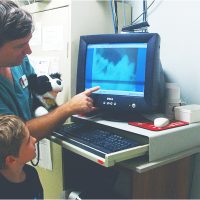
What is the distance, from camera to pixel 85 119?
1416 mm

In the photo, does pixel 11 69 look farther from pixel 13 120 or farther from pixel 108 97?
pixel 108 97

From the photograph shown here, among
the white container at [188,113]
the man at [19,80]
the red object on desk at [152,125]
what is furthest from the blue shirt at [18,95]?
the white container at [188,113]

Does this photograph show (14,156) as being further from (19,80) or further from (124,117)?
(124,117)

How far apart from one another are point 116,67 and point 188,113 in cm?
37

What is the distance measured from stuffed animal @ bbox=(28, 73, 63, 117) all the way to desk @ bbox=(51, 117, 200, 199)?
9.4 inches

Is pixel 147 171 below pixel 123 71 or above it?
below

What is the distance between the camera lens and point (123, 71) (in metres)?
1.33

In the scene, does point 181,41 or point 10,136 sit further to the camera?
point 181,41

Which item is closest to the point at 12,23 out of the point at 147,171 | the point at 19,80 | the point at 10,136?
the point at 19,80

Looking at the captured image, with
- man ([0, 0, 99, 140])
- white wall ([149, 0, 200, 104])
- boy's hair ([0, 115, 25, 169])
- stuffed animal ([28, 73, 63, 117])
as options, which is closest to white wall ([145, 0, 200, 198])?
white wall ([149, 0, 200, 104])

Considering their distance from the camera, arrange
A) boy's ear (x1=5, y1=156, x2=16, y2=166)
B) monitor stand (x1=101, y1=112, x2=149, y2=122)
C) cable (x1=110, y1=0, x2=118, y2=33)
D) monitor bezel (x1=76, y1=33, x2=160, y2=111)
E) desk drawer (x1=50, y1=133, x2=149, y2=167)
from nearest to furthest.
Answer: desk drawer (x1=50, y1=133, x2=149, y2=167) < boy's ear (x1=5, y1=156, x2=16, y2=166) < monitor bezel (x1=76, y1=33, x2=160, y2=111) < monitor stand (x1=101, y1=112, x2=149, y2=122) < cable (x1=110, y1=0, x2=118, y2=33)

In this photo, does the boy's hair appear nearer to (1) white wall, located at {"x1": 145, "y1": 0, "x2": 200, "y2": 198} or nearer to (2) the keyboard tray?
(2) the keyboard tray

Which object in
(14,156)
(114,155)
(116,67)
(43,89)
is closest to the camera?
(114,155)

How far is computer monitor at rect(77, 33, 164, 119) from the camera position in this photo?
1252mm
